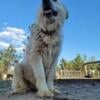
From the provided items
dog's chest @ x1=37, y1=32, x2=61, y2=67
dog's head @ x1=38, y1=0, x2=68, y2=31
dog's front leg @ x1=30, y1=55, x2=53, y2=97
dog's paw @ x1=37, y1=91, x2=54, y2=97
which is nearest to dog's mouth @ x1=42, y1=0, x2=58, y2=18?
dog's head @ x1=38, y1=0, x2=68, y2=31

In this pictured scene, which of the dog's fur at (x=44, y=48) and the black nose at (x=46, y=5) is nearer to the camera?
the black nose at (x=46, y=5)

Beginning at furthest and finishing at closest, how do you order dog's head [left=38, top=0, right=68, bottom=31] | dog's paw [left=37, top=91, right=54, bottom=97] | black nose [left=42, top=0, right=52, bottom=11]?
dog's paw [left=37, top=91, right=54, bottom=97]
dog's head [left=38, top=0, right=68, bottom=31]
black nose [left=42, top=0, right=52, bottom=11]

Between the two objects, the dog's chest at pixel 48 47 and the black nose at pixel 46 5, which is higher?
the black nose at pixel 46 5

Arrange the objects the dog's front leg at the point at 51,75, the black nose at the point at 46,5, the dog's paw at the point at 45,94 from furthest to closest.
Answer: the dog's front leg at the point at 51,75 < the dog's paw at the point at 45,94 < the black nose at the point at 46,5

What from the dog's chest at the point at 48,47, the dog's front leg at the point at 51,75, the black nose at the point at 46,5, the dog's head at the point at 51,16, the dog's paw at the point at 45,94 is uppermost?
the black nose at the point at 46,5

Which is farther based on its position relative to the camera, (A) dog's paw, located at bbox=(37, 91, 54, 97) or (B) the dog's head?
(A) dog's paw, located at bbox=(37, 91, 54, 97)

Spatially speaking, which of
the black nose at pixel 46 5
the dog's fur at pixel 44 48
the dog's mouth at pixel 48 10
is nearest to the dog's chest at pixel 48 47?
the dog's fur at pixel 44 48

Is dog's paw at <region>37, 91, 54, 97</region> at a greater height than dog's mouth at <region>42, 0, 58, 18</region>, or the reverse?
dog's mouth at <region>42, 0, 58, 18</region>

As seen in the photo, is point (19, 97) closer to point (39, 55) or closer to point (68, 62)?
point (39, 55)

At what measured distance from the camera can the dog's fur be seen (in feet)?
19.5

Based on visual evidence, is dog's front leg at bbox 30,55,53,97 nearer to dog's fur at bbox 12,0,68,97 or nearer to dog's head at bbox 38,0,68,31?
dog's fur at bbox 12,0,68,97

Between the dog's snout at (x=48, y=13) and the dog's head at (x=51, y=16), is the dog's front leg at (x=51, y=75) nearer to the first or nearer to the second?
the dog's head at (x=51, y=16)

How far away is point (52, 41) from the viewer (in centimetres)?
603

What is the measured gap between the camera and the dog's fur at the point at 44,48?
594 cm
